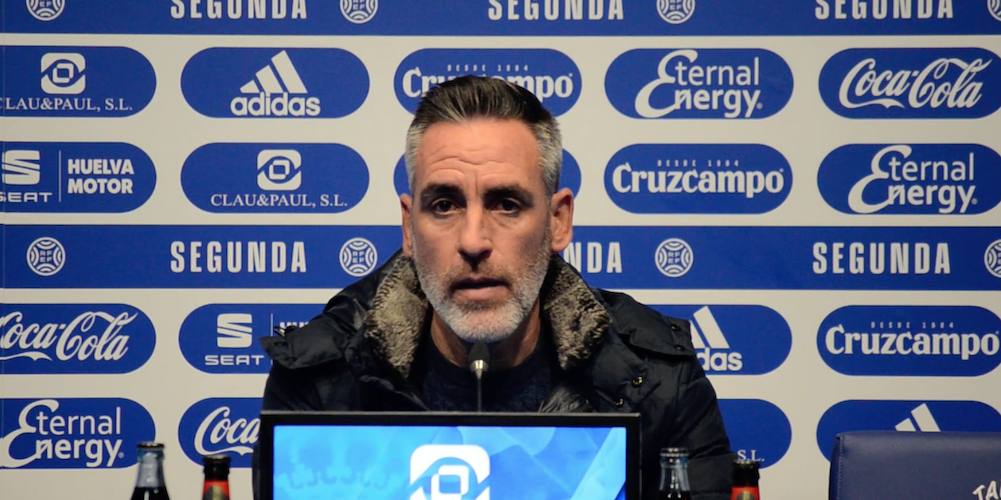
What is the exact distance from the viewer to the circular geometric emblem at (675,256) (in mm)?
2912

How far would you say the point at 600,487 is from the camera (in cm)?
131

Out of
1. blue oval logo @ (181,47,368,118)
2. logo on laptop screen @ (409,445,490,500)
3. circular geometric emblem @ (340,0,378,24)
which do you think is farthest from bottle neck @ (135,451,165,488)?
circular geometric emblem @ (340,0,378,24)

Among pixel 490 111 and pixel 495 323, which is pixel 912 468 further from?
pixel 490 111

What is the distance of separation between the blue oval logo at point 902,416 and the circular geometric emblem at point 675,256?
47 cm

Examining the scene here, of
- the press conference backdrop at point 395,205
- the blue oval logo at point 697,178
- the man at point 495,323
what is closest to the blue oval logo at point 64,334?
the press conference backdrop at point 395,205

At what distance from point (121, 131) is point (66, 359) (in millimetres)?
539

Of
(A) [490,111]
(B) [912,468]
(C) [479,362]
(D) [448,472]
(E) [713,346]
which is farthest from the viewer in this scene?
(E) [713,346]

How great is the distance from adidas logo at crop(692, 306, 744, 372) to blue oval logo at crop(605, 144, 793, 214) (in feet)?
0.80

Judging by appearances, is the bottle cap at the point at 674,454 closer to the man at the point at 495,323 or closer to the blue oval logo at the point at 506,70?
the man at the point at 495,323

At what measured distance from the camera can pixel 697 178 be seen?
2912 mm

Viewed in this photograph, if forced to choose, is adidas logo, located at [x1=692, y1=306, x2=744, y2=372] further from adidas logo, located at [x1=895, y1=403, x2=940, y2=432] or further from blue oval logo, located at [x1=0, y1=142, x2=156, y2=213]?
blue oval logo, located at [x1=0, y1=142, x2=156, y2=213]

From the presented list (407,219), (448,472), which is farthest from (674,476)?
(407,219)

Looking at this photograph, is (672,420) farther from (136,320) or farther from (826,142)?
(136,320)

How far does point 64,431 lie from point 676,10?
67.4 inches
